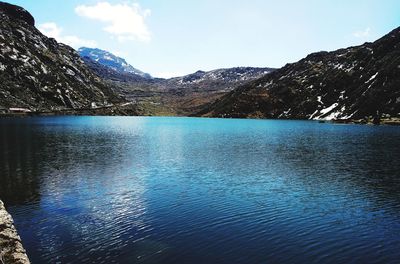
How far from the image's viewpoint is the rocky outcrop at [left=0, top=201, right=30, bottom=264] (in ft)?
70.6

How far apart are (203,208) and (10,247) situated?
A: 914 inches

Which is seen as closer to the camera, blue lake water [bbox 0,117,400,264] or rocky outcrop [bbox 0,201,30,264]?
rocky outcrop [bbox 0,201,30,264]

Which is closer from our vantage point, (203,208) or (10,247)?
(10,247)

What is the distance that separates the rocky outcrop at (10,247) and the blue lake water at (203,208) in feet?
13.0

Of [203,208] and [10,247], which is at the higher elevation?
[10,247]

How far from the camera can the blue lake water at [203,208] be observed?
29.4 metres

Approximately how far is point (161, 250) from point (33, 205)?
21105 millimetres

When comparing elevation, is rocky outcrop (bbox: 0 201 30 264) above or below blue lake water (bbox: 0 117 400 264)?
above

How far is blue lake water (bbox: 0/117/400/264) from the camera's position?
2938cm

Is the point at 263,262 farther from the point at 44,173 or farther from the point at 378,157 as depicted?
the point at 378,157

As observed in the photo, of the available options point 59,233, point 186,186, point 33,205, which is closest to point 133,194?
point 186,186

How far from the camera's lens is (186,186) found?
53.5m

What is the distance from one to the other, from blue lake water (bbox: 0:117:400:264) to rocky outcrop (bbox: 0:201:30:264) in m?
3.96

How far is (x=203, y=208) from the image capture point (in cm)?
4219
